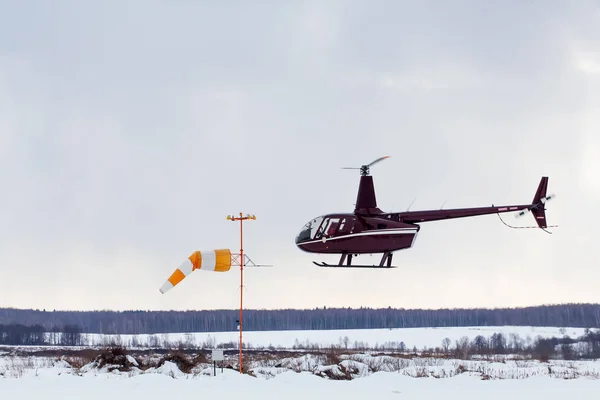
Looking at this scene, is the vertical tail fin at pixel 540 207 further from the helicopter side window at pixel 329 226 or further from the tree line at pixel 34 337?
the tree line at pixel 34 337

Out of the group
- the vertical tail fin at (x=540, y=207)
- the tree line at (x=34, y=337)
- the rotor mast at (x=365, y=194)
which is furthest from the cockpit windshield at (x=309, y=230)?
the tree line at (x=34, y=337)

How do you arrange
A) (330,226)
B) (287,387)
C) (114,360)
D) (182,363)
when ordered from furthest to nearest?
1. (182,363)
2. (114,360)
3. (330,226)
4. (287,387)

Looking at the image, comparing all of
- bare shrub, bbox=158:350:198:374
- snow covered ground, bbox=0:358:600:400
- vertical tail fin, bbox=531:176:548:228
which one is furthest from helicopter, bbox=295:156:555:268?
bare shrub, bbox=158:350:198:374

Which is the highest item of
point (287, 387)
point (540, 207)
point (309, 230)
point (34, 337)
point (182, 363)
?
point (540, 207)

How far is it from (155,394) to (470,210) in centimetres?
1689

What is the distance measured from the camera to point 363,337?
116 metres

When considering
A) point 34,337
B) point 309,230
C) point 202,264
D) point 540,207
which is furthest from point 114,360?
point 34,337

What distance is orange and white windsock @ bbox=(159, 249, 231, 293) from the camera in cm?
4025

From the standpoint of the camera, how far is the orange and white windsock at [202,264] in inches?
1585

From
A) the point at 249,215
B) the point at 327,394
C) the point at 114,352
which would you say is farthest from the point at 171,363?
the point at 327,394

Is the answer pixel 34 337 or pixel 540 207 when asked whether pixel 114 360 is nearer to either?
pixel 540 207

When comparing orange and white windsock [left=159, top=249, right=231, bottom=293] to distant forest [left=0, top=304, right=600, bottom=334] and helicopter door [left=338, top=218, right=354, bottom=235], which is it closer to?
helicopter door [left=338, top=218, right=354, bottom=235]

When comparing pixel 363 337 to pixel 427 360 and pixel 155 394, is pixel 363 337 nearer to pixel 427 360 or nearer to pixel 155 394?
pixel 427 360

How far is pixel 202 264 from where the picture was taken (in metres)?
40.6
